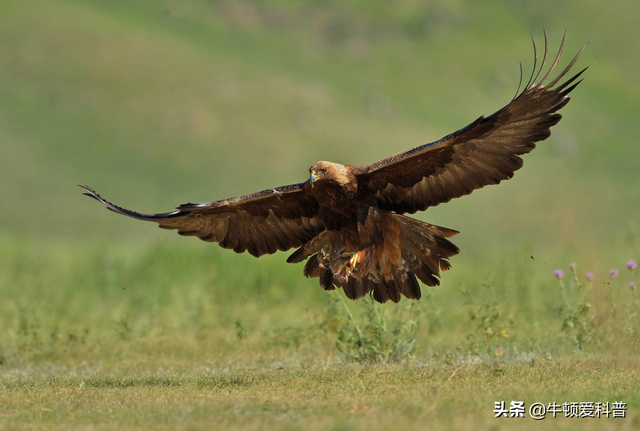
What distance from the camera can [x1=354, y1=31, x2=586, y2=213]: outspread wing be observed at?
6.54m

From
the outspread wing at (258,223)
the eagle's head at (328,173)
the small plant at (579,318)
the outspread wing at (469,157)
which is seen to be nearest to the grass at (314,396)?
the small plant at (579,318)

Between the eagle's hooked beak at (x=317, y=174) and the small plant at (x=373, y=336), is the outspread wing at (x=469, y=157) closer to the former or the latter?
the eagle's hooked beak at (x=317, y=174)

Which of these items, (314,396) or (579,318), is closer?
(314,396)

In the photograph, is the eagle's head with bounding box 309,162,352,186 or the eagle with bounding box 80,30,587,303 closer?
the eagle with bounding box 80,30,587,303

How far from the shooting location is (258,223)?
8.17 metres

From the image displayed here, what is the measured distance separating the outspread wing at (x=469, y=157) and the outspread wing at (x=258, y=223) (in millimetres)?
867

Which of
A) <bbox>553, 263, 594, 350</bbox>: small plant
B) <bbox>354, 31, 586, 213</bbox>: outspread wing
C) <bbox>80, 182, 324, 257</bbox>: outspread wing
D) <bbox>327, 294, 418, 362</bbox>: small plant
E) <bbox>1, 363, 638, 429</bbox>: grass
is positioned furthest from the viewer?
<bbox>553, 263, 594, 350</bbox>: small plant

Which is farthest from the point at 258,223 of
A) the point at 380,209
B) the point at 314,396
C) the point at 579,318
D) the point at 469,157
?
the point at 579,318

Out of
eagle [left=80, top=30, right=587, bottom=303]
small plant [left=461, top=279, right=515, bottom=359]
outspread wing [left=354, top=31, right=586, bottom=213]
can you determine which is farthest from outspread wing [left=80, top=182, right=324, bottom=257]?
small plant [left=461, top=279, right=515, bottom=359]

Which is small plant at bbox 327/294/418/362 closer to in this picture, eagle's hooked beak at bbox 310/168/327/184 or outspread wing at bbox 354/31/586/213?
outspread wing at bbox 354/31/586/213

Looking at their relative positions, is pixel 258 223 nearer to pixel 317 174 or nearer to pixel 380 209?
pixel 317 174

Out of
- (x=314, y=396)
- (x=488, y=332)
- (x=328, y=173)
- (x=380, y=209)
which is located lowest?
(x=314, y=396)

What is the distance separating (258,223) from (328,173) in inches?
54.0

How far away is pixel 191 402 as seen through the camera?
5.89 m
